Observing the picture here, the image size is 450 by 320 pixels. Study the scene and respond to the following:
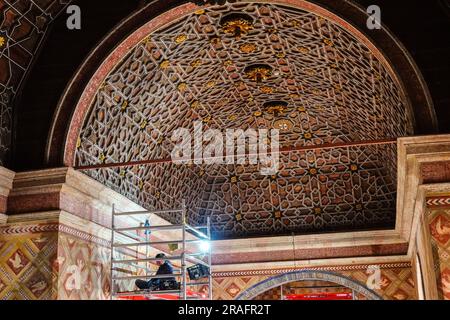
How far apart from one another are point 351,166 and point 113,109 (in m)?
7.31

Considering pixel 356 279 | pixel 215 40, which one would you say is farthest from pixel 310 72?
pixel 356 279

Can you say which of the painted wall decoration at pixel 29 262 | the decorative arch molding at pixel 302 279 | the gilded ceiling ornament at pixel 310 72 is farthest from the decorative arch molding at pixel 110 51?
the decorative arch molding at pixel 302 279

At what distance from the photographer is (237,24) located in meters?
9.89

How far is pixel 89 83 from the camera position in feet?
30.9

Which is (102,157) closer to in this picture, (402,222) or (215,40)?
(215,40)

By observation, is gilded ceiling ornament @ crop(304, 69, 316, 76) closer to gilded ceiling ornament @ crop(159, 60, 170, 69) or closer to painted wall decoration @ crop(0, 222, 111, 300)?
gilded ceiling ornament @ crop(159, 60, 170, 69)

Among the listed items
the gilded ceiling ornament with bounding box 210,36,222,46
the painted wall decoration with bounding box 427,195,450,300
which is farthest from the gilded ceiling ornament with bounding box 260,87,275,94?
the painted wall decoration with bounding box 427,195,450,300

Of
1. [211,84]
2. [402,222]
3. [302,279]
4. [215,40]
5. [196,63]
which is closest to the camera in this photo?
[215,40]

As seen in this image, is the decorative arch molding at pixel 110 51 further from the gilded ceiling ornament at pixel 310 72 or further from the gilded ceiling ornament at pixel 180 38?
the gilded ceiling ornament at pixel 310 72

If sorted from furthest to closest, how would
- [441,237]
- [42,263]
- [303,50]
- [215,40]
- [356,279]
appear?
[356,279] < [303,50] < [215,40] < [42,263] < [441,237]

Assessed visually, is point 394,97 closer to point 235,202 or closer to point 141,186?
point 141,186

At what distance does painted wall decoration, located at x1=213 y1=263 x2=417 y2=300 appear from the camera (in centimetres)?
1438

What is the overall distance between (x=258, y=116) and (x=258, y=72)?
2381 millimetres

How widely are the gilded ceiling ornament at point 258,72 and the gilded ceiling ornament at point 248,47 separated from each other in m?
0.64
